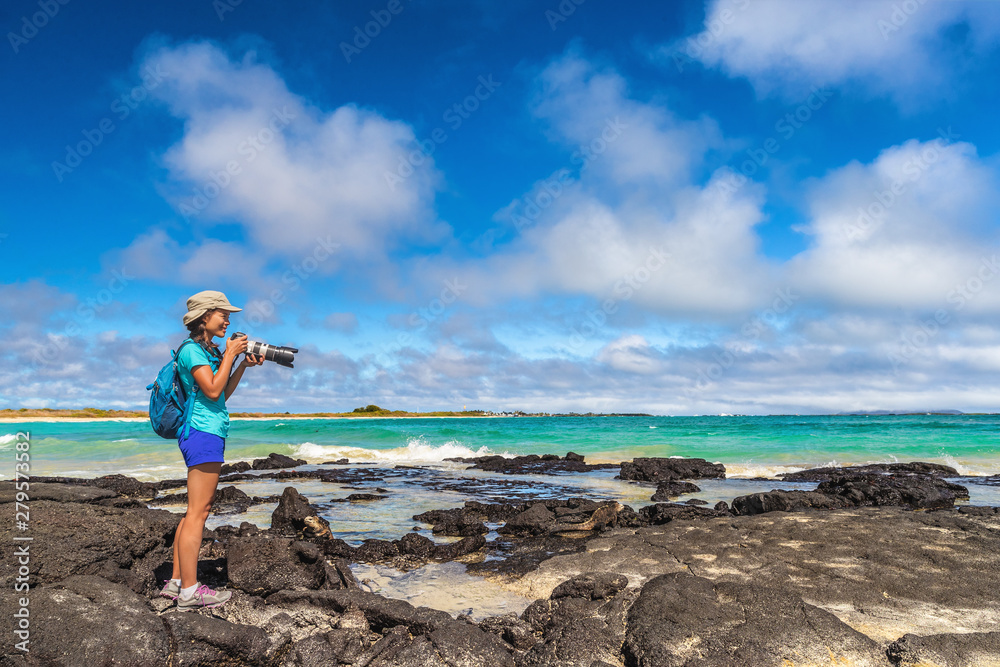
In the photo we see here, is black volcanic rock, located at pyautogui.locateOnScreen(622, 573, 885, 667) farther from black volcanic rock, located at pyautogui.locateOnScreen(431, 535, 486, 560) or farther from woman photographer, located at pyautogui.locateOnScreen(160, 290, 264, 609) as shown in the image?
woman photographer, located at pyautogui.locateOnScreen(160, 290, 264, 609)

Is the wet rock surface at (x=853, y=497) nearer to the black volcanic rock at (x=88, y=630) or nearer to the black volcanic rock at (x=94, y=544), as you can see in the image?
the black volcanic rock at (x=94, y=544)

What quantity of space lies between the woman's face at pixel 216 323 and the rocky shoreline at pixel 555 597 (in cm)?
216

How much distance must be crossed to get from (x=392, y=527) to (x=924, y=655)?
26.1 ft

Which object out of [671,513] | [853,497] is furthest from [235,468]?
[853,497]

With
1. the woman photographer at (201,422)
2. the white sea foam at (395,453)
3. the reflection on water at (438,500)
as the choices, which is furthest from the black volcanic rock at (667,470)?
the woman photographer at (201,422)

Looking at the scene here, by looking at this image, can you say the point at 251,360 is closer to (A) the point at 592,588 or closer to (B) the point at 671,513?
(A) the point at 592,588

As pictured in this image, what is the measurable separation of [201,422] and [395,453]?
29.7 m

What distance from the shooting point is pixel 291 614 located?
15.4 feet

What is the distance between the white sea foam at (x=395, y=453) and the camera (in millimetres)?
30062

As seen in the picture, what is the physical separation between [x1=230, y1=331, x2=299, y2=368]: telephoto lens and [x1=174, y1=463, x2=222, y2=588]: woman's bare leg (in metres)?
0.96

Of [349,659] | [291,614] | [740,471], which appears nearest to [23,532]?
[291,614]

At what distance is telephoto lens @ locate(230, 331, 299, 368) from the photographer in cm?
480

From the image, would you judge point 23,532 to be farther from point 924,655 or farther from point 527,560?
point 924,655

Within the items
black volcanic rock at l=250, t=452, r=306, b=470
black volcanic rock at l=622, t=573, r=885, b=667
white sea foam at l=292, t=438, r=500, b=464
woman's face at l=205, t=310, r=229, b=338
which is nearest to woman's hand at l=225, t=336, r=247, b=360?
woman's face at l=205, t=310, r=229, b=338
